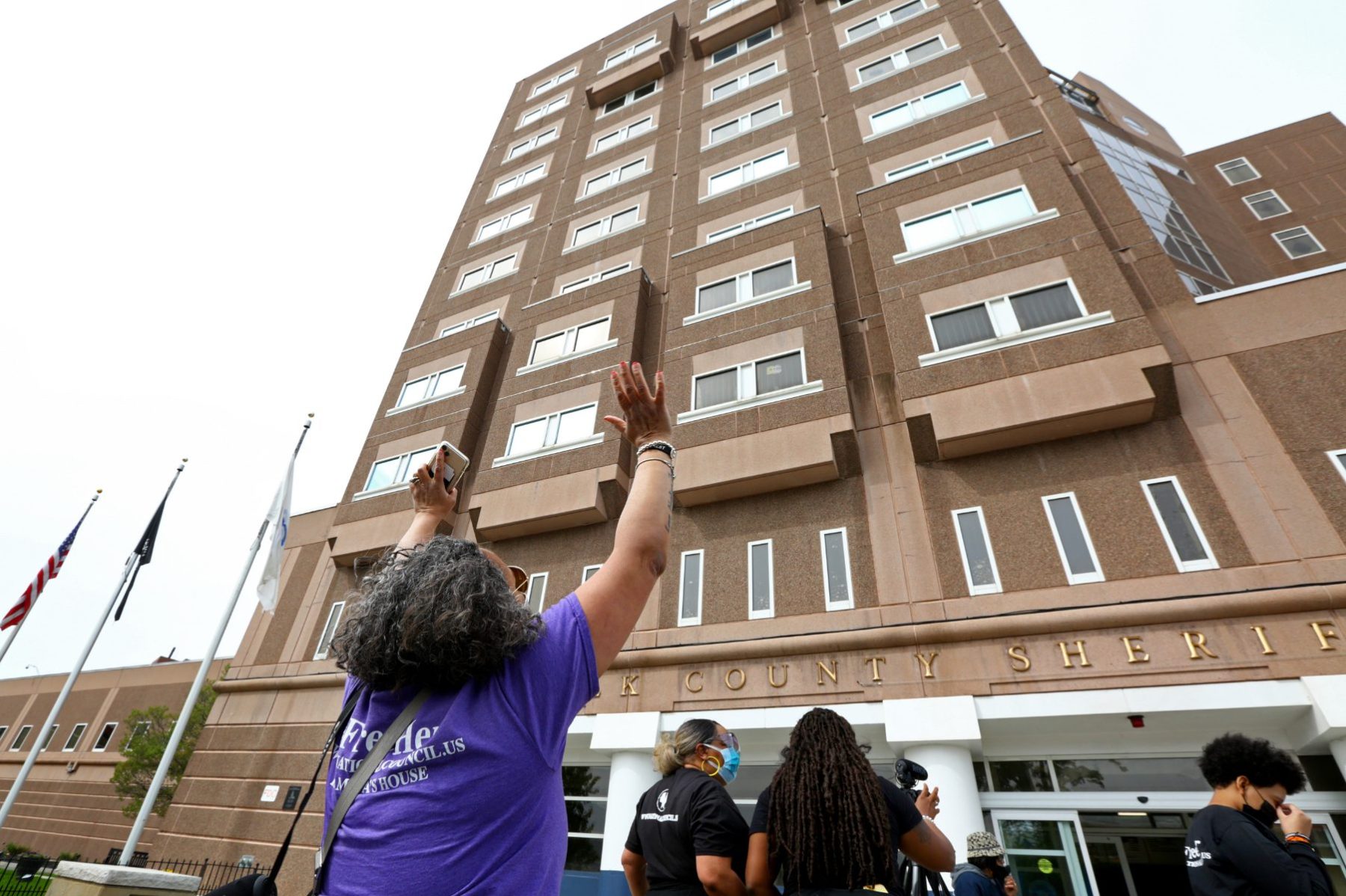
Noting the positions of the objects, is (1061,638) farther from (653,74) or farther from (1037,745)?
(653,74)

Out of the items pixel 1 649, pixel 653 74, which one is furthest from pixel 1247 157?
pixel 1 649

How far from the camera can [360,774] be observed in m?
1.56

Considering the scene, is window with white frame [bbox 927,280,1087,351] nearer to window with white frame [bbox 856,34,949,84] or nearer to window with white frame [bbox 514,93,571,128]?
window with white frame [bbox 856,34,949,84]

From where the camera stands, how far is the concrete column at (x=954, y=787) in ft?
28.1

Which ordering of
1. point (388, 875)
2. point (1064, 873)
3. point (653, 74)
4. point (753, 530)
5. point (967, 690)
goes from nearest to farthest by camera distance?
point (388, 875) < point (1064, 873) < point (967, 690) < point (753, 530) < point (653, 74)

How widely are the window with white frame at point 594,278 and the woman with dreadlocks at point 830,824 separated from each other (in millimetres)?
16145

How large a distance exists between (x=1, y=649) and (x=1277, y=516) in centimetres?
2613

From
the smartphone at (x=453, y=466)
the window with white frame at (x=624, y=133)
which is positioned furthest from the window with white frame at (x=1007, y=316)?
the window with white frame at (x=624, y=133)

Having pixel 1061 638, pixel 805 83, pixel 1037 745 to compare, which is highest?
pixel 805 83

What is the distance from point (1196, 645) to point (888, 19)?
19536 mm

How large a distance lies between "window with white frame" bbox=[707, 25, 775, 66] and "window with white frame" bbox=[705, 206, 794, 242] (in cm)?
977

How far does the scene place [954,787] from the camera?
8.88 meters

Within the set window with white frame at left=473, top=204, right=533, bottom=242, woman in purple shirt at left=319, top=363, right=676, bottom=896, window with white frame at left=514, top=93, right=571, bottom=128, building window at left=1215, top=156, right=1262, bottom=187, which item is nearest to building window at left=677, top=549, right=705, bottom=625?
woman in purple shirt at left=319, top=363, right=676, bottom=896

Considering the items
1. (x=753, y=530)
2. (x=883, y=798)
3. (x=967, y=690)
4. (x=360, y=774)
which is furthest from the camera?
(x=753, y=530)
